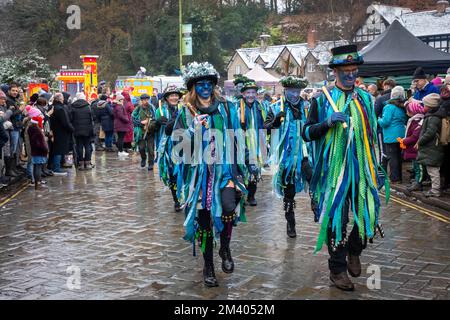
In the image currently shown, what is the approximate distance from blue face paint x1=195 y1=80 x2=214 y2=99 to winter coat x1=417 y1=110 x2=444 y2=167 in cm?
493

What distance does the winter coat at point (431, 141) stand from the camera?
9.08 meters

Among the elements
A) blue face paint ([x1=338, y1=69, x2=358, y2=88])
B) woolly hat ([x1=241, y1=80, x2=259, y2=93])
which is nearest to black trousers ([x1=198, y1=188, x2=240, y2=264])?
blue face paint ([x1=338, y1=69, x2=358, y2=88])

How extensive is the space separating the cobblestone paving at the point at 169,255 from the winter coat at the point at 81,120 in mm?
4474

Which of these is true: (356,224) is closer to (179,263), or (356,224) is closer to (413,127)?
(179,263)

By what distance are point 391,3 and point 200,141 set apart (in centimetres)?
4629

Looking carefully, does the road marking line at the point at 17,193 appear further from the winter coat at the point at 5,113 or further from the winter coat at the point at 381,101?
the winter coat at the point at 381,101

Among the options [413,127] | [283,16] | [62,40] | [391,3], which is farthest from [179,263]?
Answer: [283,16]

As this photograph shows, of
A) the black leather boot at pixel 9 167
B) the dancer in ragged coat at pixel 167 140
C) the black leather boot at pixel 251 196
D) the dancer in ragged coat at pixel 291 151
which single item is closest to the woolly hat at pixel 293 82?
the dancer in ragged coat at pixel 291 151

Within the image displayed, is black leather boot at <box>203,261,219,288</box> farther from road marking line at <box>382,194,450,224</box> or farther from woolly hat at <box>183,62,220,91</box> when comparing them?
road marking line at <box>382,194,450,224</box>

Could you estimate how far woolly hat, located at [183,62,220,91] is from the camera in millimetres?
5375

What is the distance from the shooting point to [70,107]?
14.3 meters

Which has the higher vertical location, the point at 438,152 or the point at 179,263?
the point at 438,152

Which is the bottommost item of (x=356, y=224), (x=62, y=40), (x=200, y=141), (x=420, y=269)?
(x=420, y=269)

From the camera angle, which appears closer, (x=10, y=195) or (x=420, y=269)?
(x=420, y=269)
